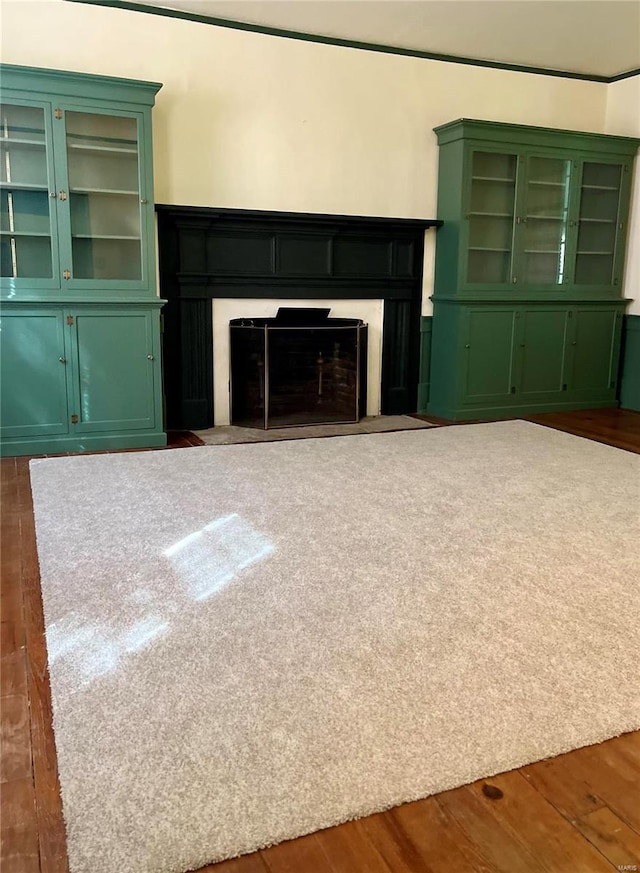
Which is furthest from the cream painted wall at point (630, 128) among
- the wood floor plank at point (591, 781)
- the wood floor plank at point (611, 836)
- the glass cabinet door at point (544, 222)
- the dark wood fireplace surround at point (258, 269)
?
the wood floor plank at point (611, 836)

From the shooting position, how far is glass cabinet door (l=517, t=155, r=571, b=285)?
562 cm

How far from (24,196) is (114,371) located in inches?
45.6

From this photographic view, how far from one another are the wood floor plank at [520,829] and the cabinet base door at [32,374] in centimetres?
362

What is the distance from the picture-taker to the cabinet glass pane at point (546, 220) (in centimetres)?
563

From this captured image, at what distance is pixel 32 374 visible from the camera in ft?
14.1

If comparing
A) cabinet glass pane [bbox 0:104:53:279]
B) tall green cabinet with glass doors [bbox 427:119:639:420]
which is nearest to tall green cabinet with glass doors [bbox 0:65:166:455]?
cabinet glass pane [bbox 0:104:53:279]

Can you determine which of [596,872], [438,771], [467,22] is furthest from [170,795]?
[467,22]

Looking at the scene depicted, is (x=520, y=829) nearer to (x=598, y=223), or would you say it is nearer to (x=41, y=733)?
(x=41, y=733)

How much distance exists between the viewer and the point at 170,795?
1441 millimetres

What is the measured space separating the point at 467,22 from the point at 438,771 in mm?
4960

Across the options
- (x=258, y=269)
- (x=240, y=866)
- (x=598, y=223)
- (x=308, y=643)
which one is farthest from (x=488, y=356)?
(x=240, y=866)

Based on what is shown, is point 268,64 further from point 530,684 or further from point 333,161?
point 530,684

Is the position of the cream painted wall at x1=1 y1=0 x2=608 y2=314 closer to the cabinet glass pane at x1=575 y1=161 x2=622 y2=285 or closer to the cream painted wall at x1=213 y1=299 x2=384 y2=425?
the cream painted wall at x1=213 y1=299 x2=384 y2=425

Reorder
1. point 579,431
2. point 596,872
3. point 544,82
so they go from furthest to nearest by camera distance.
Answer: point 544,82 < point 579,431 < point 596,872
